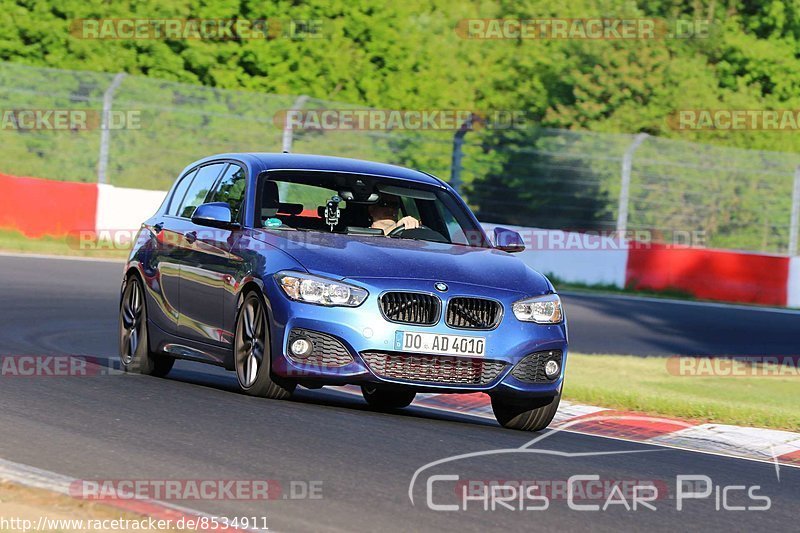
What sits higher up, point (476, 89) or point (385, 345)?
point (476, 89)

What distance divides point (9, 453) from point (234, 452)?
1.06 metres

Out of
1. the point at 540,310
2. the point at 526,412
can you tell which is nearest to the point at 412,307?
the point at 540,310

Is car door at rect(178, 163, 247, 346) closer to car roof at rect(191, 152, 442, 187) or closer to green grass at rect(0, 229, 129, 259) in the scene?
car roof at rect(191, 152, 442, 187)

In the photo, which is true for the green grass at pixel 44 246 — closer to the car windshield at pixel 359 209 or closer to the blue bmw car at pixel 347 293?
the blue bmw car at pixel 347 293

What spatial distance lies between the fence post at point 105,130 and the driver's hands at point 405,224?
16.1 meters

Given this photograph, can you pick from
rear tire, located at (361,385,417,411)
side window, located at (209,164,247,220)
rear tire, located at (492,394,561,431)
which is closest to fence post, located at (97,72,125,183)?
side window, located at (209,164,247,220)

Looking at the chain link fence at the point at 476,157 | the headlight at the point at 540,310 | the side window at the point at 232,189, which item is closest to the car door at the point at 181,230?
the side window at the point at 232,189

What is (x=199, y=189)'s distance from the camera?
37.7 ft

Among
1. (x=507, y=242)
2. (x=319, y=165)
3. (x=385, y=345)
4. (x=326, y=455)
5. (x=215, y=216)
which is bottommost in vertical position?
(x=326, y=455)

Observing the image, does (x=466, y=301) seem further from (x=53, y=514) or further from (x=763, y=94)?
(x=763, y=94)

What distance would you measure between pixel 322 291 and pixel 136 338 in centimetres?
281

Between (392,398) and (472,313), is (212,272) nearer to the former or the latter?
(392,398)

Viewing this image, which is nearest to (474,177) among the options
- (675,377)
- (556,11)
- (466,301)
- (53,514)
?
(675,377)

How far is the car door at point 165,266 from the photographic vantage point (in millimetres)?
10961
